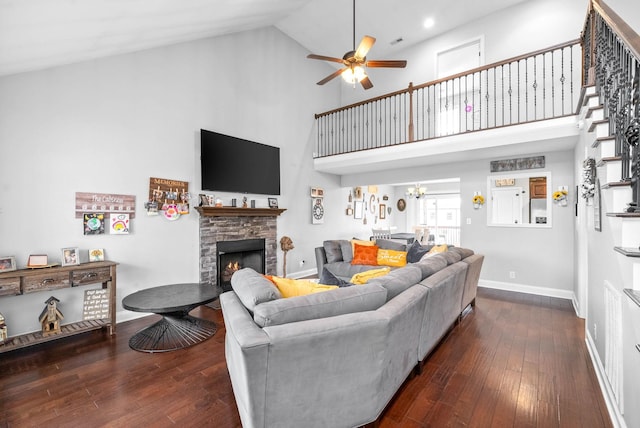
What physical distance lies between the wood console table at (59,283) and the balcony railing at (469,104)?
4.78 metres

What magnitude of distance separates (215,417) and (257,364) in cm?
90

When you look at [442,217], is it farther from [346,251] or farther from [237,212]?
[237,212]

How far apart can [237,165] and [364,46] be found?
9.24ft

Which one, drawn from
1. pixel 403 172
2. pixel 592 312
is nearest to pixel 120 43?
pixel 403 172

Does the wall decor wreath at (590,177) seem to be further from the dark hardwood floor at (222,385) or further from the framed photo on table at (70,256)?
the framed photo on table at (70,256)

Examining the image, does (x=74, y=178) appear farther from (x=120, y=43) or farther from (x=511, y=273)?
(x=511, y=273)

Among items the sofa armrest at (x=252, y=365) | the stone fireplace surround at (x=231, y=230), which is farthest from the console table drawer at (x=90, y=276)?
the sofa armrest at (x=252, y=365)

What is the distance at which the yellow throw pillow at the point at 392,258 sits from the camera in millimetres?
5039

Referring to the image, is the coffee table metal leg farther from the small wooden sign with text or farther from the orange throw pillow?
the orange throw pillow

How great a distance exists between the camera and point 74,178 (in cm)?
336

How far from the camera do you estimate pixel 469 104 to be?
6414mm

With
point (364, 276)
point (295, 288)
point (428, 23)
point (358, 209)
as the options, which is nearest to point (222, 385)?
point (295, 288)

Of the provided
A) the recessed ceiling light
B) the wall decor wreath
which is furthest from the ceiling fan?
the recessed ceiling light

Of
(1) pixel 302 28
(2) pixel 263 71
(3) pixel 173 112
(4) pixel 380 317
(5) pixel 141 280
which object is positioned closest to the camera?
(4) pixel 380 317
